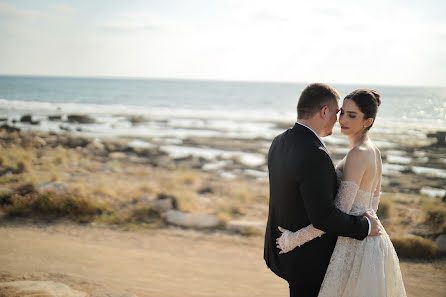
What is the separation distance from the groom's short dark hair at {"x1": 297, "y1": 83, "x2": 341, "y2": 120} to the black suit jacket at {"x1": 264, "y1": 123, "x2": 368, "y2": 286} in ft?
0.35

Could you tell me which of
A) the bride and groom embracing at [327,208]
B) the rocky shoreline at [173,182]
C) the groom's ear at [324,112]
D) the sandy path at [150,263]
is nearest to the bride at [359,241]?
the bride and groom embracing at [327,208]

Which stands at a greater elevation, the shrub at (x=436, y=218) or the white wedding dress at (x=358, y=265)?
the white wedding dress at (x=358, y=265)

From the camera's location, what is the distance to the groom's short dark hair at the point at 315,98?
2363 millimetres

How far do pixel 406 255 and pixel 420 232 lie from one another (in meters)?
1.38

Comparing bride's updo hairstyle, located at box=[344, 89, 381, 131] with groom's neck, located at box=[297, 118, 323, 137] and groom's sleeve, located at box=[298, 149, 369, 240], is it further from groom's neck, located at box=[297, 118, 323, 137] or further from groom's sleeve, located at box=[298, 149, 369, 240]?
groom's sleeve, located at box=[298, 149, 369, 240]

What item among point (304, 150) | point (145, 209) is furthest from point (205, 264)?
point (304, 150)

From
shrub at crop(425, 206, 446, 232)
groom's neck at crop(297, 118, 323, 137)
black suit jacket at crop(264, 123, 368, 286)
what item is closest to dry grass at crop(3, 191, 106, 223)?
black suit jacket at crop(264, 123, 368, 286)

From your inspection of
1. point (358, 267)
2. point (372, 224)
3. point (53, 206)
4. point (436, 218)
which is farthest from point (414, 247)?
point (53, 206)

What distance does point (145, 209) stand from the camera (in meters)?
8.69

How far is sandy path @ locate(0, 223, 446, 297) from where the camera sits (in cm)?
502

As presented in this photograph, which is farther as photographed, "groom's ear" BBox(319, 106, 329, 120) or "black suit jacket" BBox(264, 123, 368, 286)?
"groom's ear" BBox(319, 106, 329, 120)

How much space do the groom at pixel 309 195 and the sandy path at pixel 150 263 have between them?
2818mm

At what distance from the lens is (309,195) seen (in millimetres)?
2170

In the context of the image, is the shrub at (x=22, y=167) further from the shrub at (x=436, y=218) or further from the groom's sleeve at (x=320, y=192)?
the groom's sleeve at (x=320, y=192)
